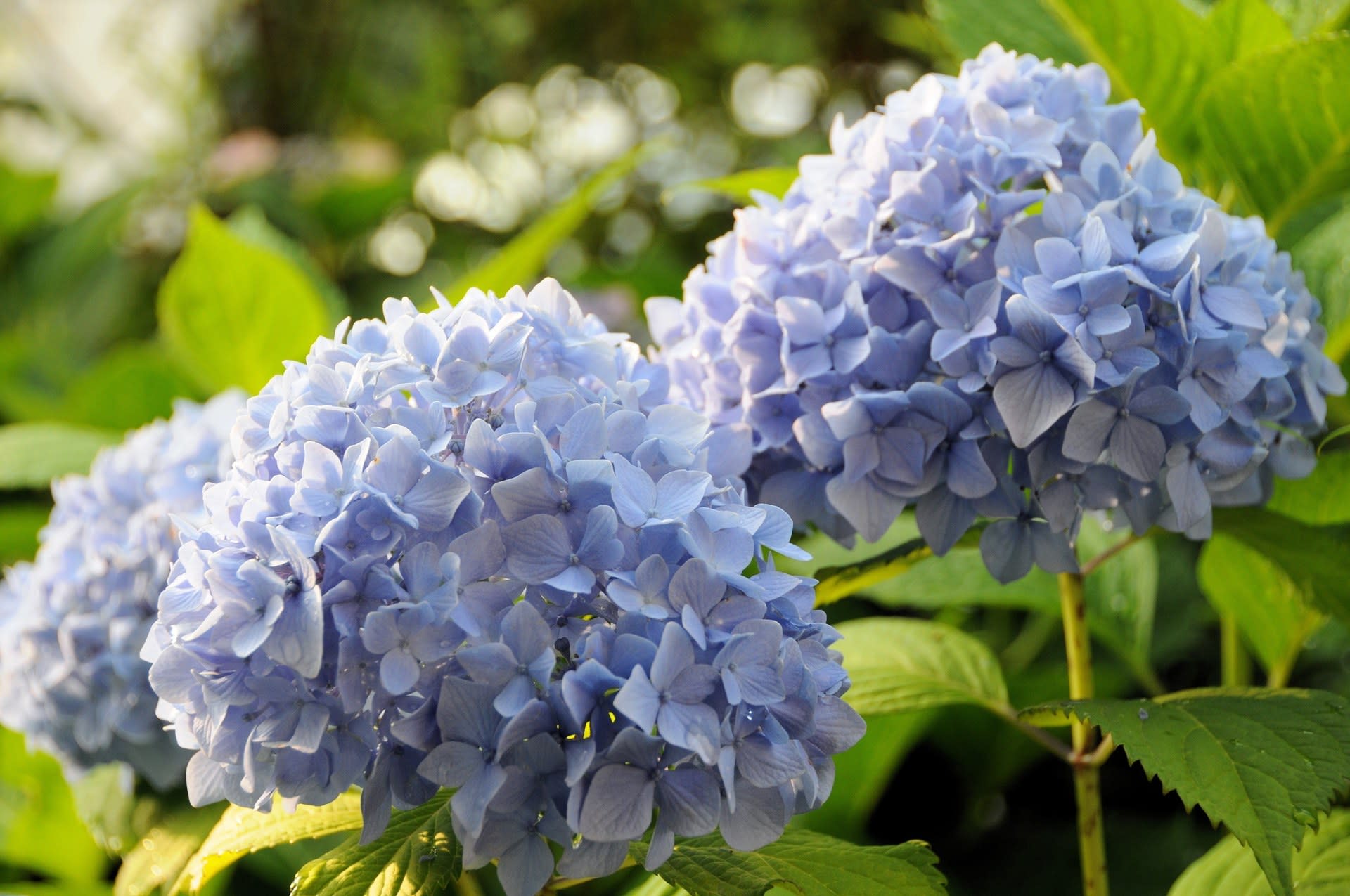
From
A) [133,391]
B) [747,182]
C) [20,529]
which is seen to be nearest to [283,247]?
[133,391]

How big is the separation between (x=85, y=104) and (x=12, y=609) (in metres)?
2.85

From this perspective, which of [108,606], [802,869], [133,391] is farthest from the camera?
[133,391]

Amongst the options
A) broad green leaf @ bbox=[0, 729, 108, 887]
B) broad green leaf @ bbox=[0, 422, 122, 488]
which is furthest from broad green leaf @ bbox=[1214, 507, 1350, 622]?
broad green leaf @ bbox=[0, 729, 108, 887]

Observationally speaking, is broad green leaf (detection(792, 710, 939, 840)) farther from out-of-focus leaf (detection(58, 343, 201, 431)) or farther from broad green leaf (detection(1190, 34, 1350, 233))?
out-of-focus leaf (detection(58, 343, 201, 431))

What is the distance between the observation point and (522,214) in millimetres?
2877

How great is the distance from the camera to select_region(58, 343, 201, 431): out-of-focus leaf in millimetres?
1416

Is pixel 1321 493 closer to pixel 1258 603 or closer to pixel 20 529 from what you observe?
pixel 1258 603

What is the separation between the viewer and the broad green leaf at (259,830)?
2.00ft

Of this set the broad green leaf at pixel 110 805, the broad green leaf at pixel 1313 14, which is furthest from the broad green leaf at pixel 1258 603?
the broad green leaf at pixel 110 805

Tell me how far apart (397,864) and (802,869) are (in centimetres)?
21

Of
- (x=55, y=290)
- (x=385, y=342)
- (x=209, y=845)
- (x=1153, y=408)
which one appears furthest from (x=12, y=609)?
(x=55, y=290)

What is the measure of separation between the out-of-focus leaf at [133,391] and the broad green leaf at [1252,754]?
1.17 m

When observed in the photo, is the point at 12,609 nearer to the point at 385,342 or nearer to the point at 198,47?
the point at 385,342

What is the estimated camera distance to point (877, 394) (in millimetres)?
638
